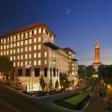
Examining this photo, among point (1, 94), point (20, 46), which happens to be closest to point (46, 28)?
point (20, 46)

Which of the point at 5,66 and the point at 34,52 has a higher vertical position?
the point at 34,52

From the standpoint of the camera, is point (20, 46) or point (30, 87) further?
point (20, 46)

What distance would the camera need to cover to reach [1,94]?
83.4ft

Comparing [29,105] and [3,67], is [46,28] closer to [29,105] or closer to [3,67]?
[3,67]

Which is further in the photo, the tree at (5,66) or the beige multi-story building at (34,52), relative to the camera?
the beige multi-story building at (34,52)

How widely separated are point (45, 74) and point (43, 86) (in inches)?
961

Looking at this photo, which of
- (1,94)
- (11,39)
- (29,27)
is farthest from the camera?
(11,39)

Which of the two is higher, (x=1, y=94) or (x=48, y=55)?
(x=48, y=55)

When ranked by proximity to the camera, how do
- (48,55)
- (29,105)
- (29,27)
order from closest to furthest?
(29,105)
(48,55)
(29,27)

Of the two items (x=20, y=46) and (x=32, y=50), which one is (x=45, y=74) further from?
(x=20, y=46)

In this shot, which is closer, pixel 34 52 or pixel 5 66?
pixel 5 66

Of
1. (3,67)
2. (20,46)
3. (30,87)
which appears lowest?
(30,87)

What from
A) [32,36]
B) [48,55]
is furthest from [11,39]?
[48,55]

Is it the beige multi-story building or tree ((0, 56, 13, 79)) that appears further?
the beige multi-story building
